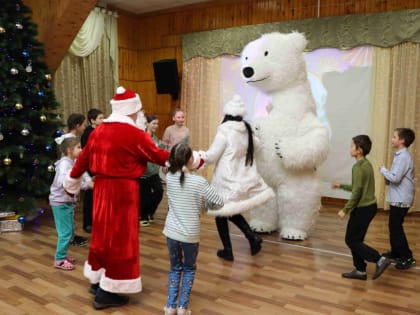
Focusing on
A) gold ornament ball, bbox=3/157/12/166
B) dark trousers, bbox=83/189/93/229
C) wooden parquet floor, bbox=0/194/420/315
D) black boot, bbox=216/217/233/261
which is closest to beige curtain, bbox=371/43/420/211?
wooden parquet floor, bbox=0/194/420/315

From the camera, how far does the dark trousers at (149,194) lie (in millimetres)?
4316

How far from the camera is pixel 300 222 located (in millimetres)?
3799

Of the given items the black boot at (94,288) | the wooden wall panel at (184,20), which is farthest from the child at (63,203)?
the wooden wall panel at (184,20)

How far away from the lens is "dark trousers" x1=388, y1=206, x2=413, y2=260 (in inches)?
123

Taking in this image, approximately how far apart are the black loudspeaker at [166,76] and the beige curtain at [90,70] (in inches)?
Result: 28.6

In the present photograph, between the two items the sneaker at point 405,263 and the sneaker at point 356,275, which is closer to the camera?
the sneaker at point 356,275

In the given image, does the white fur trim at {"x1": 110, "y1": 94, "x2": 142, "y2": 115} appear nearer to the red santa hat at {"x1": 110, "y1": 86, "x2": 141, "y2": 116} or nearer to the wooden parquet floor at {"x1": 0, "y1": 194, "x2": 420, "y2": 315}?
the red santa hat at {"x1": 110, "y1": 86, "x2": 141, "y2": 116}

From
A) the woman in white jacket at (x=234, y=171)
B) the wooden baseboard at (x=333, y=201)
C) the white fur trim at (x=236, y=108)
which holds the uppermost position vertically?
the white fur trim at (x=236, y=108)

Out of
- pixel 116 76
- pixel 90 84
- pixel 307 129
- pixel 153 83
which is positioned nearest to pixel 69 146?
pixel 307 129

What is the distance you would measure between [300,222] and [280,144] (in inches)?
31.3

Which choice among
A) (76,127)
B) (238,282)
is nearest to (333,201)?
(238,282)

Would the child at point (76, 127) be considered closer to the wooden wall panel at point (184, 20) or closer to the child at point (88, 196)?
the child at point (88, 196)

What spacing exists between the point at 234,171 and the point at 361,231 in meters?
1.08

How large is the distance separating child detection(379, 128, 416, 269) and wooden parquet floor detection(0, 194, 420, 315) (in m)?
0.18
